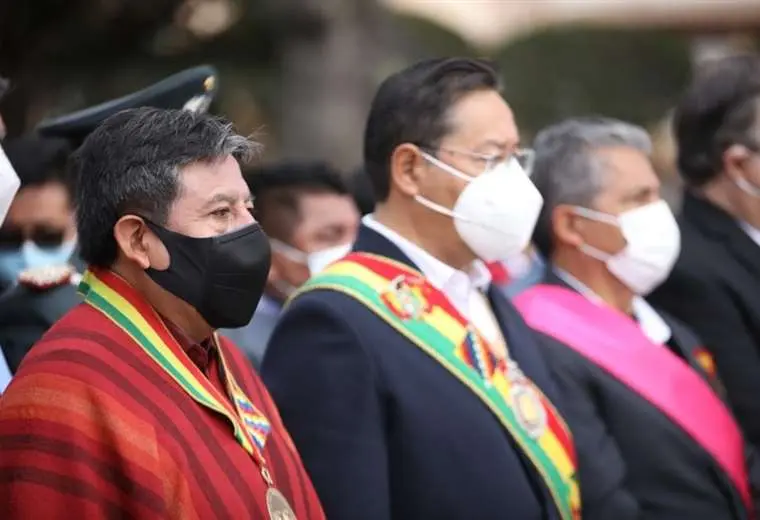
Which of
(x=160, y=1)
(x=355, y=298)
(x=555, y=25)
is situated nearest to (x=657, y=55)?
(x=555, y=25)

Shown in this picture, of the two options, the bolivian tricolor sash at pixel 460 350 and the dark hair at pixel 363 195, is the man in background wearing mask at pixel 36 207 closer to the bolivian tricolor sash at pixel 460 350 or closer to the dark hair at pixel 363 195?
the dark hair at pixel 363 195

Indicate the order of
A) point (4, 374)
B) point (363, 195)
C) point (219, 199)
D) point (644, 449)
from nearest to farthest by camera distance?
point (219, 199), point (4, 374), point (644, 449), point (363, 195)

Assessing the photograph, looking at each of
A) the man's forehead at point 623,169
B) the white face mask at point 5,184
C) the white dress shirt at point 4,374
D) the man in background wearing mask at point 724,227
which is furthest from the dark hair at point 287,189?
the white face mask at point 5,184

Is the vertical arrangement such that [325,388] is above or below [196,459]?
below

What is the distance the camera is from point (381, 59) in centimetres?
1077

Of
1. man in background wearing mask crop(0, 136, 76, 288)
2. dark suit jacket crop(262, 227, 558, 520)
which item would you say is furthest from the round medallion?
man in background wearing mask crop(0, 136, 76, 288)

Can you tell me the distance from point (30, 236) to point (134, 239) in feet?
6.44

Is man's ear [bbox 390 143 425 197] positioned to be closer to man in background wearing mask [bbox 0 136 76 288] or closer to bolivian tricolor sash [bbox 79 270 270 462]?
bolivian tricolor sash [bbox 79 270 270 462]

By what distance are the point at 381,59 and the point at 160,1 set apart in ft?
8.53

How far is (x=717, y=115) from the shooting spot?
17.5ft

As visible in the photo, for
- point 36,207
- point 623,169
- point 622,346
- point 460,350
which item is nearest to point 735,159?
point 623,169

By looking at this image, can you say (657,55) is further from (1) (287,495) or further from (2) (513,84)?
(1) (287,495)

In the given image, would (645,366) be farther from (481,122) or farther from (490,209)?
(481,122)

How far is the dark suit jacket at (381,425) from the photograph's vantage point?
3646 mm
